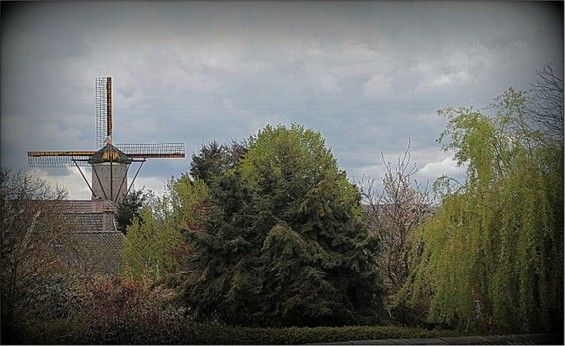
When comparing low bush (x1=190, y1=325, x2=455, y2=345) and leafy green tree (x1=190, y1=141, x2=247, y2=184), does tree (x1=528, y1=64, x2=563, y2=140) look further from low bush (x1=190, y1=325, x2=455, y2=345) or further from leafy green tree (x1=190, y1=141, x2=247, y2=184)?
leafy green tree (x1=190, y1=141, x2=247, y2=184)

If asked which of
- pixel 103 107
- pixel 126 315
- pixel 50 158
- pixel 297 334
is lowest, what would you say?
pixel 297 334

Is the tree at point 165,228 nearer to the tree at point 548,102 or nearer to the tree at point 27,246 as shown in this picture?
the tree at point 27,246

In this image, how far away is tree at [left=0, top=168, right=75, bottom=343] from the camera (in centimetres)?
972

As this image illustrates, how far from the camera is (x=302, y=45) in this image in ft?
31.7

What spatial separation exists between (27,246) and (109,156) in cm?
140

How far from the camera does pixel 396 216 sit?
10.9 metres

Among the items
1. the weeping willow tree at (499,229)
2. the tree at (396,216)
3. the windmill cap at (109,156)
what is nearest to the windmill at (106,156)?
the windmill cap at (109,156)

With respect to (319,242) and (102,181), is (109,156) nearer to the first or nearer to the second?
(102,181)

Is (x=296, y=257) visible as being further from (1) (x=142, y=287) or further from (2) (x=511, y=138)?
(2) (x=511, y=138)

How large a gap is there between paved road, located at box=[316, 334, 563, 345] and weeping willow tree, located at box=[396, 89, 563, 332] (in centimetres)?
9

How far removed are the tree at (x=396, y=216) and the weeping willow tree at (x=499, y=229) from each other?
0.48 meters

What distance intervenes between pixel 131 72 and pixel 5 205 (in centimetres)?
208

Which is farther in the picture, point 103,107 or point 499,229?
point 103,107

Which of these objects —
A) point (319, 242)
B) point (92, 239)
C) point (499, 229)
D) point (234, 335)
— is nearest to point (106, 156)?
point (92, 239)
